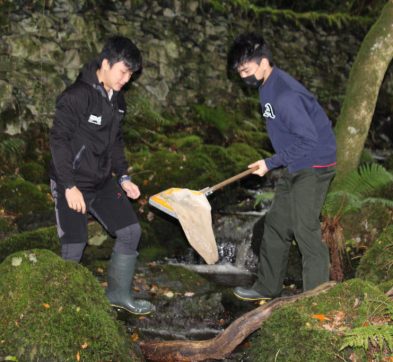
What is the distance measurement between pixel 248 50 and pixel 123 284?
2419 mm

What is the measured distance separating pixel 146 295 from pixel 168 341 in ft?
4.62

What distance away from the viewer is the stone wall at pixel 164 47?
9.08 metres

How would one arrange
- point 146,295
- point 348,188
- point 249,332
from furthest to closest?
point 348,188 < point 146,295 < point 249,332

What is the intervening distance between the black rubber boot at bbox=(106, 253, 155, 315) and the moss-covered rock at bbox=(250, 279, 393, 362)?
1.36 metres

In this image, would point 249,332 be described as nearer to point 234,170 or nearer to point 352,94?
point 352,94

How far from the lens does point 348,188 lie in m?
7.47

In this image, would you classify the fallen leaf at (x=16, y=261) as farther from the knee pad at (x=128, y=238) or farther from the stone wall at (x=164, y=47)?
the stone wall at (x=164, y=47)

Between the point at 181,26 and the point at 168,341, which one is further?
the point at 181,26

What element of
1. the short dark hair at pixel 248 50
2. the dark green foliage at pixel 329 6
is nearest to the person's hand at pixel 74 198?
the short dark hair at pixel 248 50

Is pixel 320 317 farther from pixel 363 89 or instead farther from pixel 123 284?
pixel 363 89

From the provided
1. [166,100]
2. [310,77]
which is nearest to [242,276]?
A: [166,100]

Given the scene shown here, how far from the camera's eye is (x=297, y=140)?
4.71 metres

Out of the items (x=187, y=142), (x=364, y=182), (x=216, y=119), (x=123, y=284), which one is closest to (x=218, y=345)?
(x=123, y=284)

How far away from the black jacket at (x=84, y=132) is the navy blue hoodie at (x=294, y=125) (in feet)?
4.54
